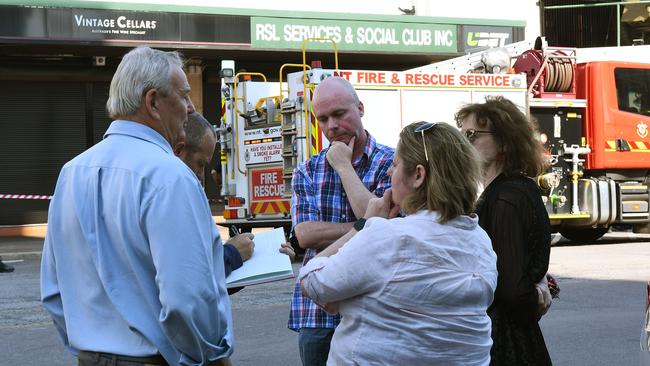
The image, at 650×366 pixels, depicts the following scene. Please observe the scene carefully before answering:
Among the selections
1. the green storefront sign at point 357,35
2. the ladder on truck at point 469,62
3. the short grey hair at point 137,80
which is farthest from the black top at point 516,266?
the green storefront sign at point 357,35

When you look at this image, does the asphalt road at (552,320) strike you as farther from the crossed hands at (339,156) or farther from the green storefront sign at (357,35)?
the green storefront sign at (357,35)

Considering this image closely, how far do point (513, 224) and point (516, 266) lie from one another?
152 millimetres

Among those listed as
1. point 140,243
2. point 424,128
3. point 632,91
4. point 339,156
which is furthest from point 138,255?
point 632,91

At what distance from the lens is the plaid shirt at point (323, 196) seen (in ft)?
13.7

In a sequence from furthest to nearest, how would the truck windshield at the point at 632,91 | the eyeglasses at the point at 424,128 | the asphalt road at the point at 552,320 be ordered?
the truck windshield at the point at 632,91 → the asphalt road at the point at 552,320 → the eyeglasses at the point at 424,128

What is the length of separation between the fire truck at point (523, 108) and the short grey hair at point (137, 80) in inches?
439

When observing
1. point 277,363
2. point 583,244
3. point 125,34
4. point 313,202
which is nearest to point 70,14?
point 125,34

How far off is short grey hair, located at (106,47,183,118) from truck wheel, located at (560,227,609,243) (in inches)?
665

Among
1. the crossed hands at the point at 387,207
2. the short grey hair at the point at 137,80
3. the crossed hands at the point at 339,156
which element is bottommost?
the crossed hands at the point at 387,207

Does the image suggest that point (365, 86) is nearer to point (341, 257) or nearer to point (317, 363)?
point (317, 363)

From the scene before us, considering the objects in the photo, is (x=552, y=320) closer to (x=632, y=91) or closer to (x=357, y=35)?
(x=632, y=91)

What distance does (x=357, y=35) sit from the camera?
77.7ft

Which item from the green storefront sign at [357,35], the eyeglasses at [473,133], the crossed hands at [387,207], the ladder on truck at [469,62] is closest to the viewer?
the crossed hands at [387,207]

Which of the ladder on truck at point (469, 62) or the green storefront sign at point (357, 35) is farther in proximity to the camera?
the green storefront sign at point (357, 35)
